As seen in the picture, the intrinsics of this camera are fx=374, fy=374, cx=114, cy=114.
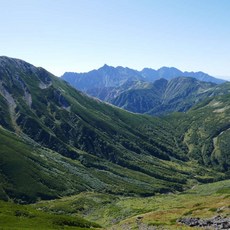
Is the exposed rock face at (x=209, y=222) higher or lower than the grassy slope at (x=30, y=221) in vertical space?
higher

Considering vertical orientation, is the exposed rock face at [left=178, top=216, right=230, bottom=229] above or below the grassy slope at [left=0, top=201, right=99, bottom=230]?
above

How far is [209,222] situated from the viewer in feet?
282

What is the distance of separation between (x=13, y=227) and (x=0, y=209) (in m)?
24.2

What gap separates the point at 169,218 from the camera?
9919cm

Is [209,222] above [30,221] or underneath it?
above

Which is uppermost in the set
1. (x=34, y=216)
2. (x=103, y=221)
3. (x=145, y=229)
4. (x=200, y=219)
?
(x=200, y=219)

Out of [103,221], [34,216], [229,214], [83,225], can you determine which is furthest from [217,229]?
[103,221]

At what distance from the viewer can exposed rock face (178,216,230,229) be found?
266 ft

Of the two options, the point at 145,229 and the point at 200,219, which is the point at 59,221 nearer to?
the point at 145,229

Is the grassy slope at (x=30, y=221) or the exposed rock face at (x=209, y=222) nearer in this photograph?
the exposed rock face at (x=209, y=222)

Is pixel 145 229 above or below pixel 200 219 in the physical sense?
below

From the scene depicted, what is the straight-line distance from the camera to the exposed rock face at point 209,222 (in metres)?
81.1

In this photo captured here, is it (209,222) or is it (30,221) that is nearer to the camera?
(209,222)

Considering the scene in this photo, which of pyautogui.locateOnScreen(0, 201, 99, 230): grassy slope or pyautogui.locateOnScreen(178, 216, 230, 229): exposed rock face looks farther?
pyautogui.locateOnScreen(0, 201, 99, 230): grassy slope
